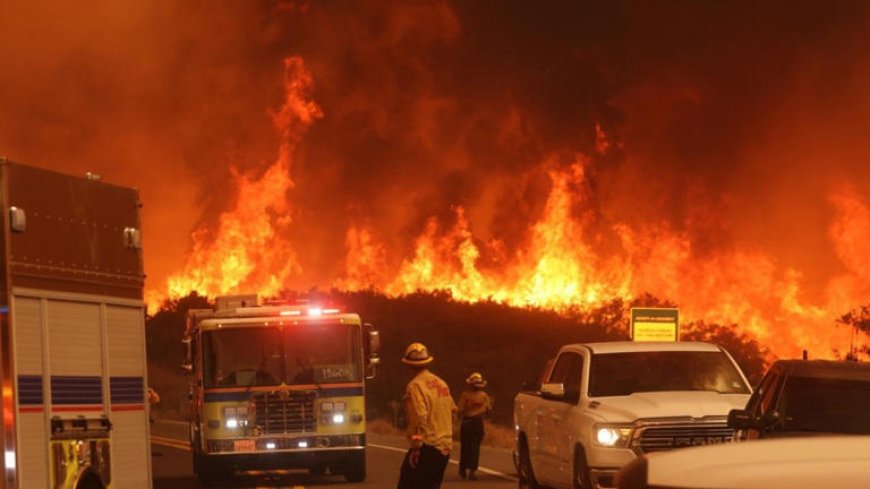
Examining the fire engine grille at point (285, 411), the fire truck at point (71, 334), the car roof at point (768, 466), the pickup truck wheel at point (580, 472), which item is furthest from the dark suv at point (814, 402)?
the fire engine grille at point (285, 411)

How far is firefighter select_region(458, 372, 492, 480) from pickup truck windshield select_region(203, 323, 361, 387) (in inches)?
65.0

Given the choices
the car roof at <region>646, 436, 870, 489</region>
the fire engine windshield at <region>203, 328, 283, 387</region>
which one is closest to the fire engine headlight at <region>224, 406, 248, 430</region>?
the fire engine windshield at <region>203, 328, 283, 387</region>

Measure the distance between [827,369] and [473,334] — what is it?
219ft

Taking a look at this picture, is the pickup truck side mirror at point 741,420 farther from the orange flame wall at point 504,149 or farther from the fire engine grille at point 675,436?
the orange flame wall at point 504,149

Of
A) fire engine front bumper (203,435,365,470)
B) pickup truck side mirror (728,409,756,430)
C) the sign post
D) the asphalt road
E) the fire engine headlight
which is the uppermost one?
the sign post

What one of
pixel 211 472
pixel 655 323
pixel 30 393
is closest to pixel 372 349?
pixel 211 472

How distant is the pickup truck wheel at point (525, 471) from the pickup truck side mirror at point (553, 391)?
180cm

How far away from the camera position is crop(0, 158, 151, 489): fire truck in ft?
39.2

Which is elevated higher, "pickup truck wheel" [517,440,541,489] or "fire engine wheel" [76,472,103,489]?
"fire engine wheel" [76,472,103,489]

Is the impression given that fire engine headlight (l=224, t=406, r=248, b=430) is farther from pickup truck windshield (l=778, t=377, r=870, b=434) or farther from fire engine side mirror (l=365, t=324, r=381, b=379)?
pickup truck windshield (l=778, t=377, r=870, b=434)

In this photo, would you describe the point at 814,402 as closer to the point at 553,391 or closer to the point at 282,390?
the point at 553,391

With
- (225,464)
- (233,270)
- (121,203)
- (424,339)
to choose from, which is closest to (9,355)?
(121,203)

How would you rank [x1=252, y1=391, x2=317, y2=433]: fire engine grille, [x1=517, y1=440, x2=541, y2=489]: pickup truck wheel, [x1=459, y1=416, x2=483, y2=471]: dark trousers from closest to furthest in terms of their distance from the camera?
1. [x1=517, y1=440, x2=541, y2=489]: pickup truck wheel
2. [x1=459, y1=416, x2=483, y2=471]: dark trousers
3. [x1=252, y1=391, x2=317, y2=433]: fire engine grille

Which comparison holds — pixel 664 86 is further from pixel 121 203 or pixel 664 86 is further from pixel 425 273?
pixel 121 203
